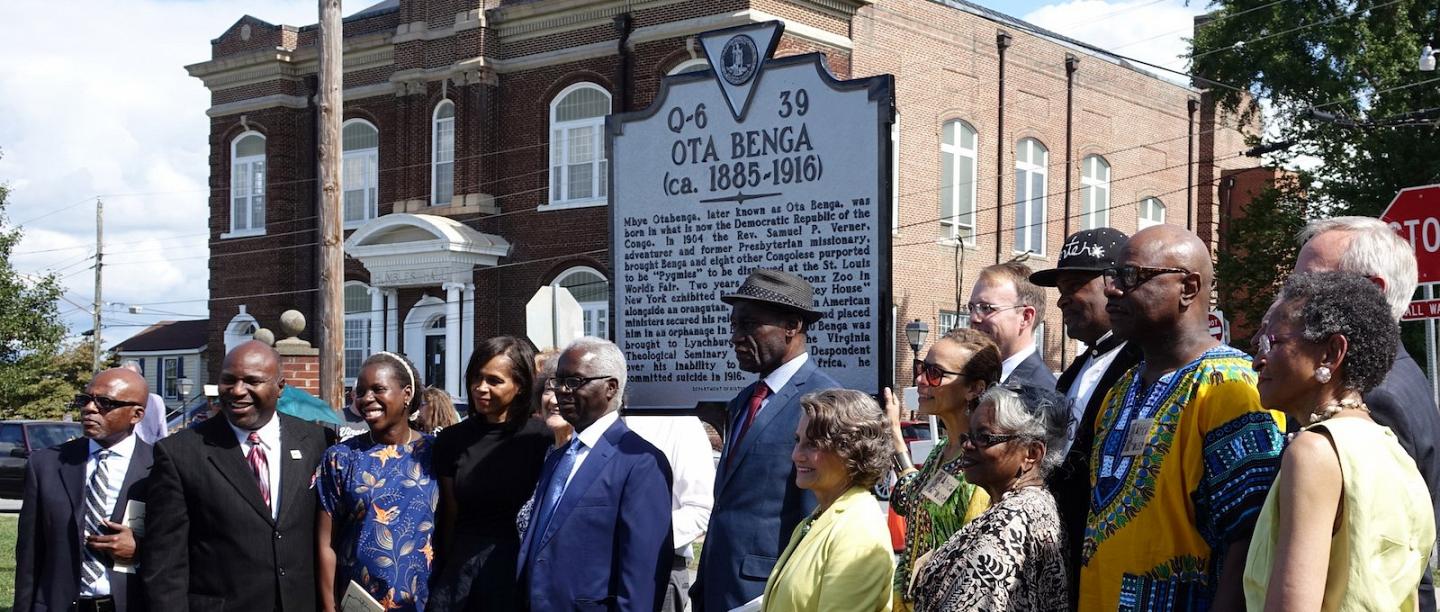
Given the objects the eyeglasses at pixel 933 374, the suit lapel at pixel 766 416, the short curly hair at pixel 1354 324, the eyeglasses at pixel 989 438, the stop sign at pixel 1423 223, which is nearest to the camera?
the short curly hair at pixel 1354 324

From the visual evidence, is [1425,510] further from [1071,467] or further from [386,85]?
[386,85]

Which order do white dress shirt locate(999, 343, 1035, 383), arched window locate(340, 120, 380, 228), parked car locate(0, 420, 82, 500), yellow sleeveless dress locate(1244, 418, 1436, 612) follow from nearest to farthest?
1. yellow sleeveless dress locate(1244, 418, 1436, 612)
2. white dress shirt locate(999, 343, 1035, 383)
3. parked car locate(0, 420, 82, 500)
4. arched window locate(340, 120, 380, 228)

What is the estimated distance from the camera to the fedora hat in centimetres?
577

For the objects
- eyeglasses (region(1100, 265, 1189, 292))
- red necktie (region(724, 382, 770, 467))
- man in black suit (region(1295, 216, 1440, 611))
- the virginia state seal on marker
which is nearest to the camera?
man in black suit (region(1295, 216, 1440, 611))

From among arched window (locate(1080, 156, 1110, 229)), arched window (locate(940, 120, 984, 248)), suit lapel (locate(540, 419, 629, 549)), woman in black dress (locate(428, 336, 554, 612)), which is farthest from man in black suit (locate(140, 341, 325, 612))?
arched window (locate(1080, 156, 1110, 229))

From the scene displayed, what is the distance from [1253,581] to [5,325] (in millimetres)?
37483

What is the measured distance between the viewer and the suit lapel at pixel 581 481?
5.42m

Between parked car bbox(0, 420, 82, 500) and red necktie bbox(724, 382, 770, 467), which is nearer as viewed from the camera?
red necktie bbox(724, 382, 770, 467)

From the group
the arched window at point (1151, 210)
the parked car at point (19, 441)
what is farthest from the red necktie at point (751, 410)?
the arched window at point (1151, 210)

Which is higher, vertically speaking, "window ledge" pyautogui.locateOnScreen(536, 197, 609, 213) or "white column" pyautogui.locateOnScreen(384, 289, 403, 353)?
"window ledge" pyautogui.locateOnScreen(536, 197, 609, 213)

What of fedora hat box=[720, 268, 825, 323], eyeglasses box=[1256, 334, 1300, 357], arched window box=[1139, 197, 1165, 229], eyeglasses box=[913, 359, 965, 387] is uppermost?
arched window box=[1139, 197, 1165, 229]

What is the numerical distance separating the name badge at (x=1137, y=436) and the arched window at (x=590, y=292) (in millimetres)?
25873

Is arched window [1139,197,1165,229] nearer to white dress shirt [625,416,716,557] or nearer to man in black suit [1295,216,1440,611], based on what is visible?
white dress shirt [625,416,716,557]

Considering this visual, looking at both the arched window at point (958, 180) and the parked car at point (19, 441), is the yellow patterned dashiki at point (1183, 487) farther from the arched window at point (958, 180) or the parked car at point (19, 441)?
the arched window at point (958, 180)
